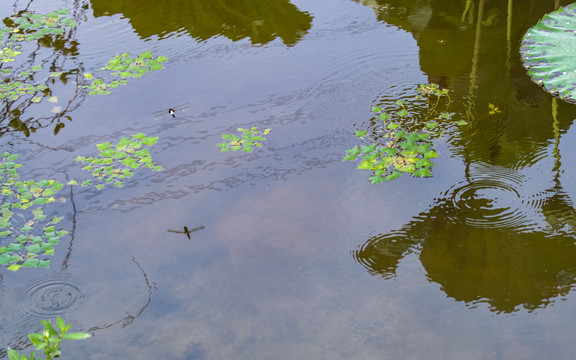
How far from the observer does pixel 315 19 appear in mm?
5215

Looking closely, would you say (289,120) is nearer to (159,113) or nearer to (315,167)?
(315,167)

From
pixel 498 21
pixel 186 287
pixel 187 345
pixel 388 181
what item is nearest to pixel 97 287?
pixel 186 287

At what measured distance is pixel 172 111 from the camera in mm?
4043

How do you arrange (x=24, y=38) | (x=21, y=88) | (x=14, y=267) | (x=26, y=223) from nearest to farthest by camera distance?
(x=14, y=267) → (x=26, y=223) → (x=21, y=88) → (x=24, y=38)

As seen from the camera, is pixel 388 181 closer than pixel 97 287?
No

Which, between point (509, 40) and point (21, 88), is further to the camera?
point (21, 88)

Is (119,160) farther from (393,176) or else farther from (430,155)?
(430,155)

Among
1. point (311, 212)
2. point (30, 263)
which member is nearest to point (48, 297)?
point (30, 263)

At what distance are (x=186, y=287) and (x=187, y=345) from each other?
0.35 meters

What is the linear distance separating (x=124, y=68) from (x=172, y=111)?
0.99 m

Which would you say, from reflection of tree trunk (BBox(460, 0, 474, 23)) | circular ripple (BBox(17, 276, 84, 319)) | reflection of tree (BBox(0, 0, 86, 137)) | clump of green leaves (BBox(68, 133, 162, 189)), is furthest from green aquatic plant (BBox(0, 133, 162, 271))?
reflection of tree trunk (BBox(460, 0, 474, 23))

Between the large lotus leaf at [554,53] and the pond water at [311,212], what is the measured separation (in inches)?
8.0

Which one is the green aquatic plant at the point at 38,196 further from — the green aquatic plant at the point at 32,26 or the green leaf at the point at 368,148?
the green aquatic plant at the point at 32,26

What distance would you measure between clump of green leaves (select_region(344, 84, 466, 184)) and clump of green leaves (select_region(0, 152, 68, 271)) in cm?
184
